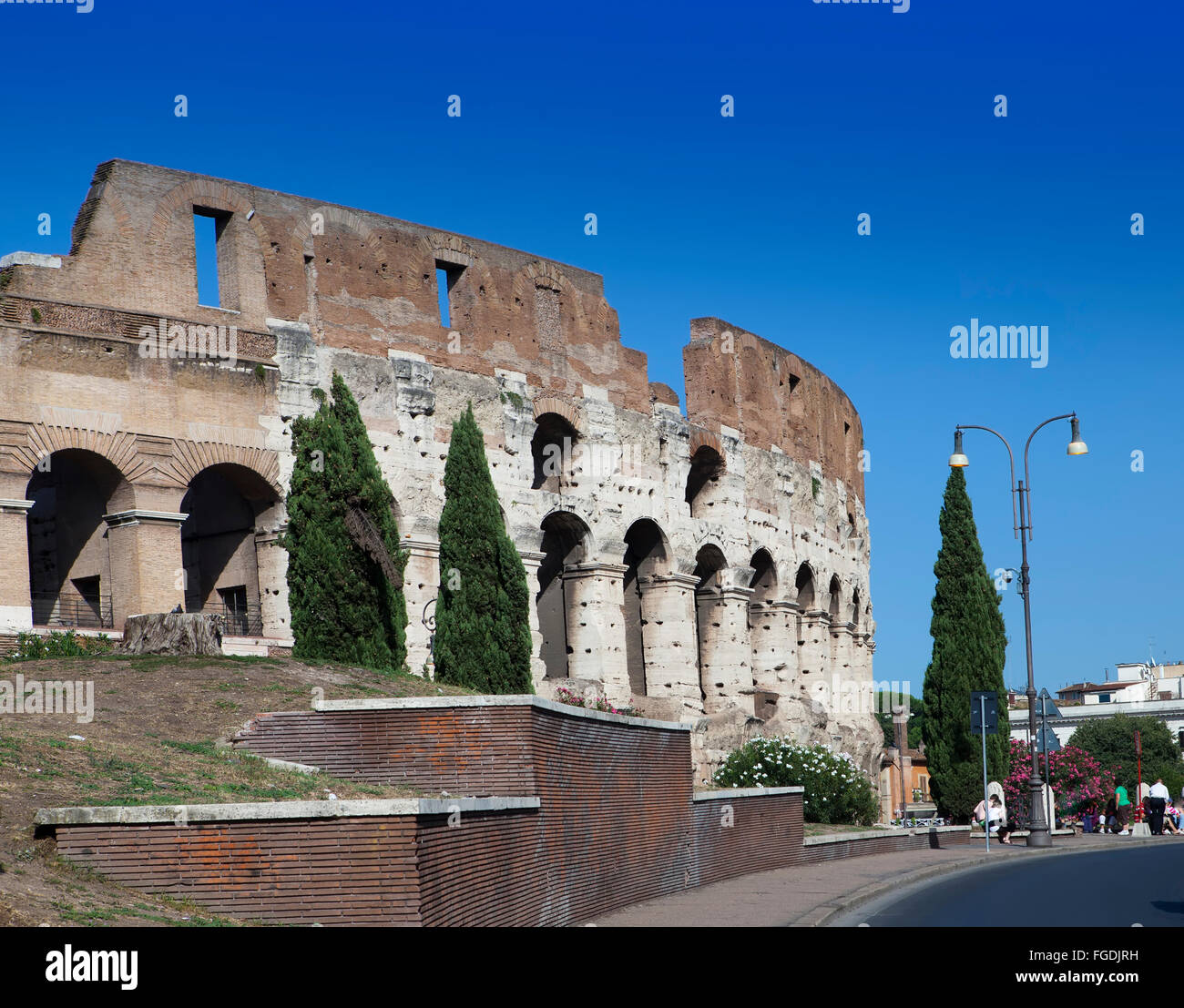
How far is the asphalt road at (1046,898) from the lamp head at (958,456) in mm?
8510

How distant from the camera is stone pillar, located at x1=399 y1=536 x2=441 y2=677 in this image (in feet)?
89.7

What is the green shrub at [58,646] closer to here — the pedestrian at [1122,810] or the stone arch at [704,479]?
the stone arch at [704,479]

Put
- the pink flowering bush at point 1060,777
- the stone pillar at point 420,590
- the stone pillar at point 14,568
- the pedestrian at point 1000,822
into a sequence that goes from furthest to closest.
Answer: the pink flowering bush at point 1060,777 → the pedestrian at point 1000,822 → the stone pillar at point 420,590 → the stone pillar at point 14,568

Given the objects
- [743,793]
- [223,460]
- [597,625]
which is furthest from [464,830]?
[597,625]

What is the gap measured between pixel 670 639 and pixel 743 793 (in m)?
13.0

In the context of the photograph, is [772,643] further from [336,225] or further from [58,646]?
[58,646]

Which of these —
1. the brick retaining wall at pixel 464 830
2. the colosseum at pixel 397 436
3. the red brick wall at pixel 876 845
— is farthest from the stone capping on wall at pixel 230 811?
the red brick wall at pixel 876 845

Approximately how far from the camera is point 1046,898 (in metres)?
16.3

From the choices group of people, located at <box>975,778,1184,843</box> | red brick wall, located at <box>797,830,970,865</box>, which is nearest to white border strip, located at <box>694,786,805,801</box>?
red brick wall, located at <box>797,830,970,865</box>

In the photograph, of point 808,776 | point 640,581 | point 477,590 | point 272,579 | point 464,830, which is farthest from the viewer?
point 640,581

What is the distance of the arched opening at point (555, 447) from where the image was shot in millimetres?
31594

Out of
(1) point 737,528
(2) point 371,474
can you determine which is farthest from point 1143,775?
(2) point 371,474

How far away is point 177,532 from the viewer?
24672 millimetres

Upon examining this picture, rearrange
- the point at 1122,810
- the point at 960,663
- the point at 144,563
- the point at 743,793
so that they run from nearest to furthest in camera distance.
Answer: the point at 743,793 < the point at 144,563 < the point at 1122,810 < the point at 960,663
